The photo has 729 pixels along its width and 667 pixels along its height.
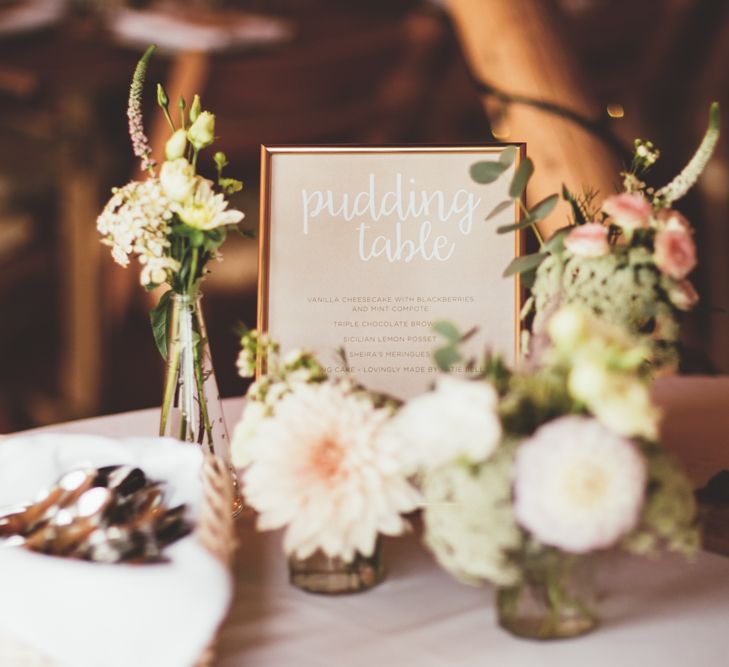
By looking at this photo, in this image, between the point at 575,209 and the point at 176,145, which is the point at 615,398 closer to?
the point at 575,209

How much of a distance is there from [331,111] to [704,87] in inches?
60.0

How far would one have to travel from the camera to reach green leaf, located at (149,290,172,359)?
3.33 feet

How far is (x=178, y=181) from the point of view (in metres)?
0.93

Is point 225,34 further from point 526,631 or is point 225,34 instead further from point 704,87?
point 526,631

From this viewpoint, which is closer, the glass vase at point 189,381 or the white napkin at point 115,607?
the white napkin at point 115,607

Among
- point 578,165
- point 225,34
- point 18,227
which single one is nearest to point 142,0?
point 225,34

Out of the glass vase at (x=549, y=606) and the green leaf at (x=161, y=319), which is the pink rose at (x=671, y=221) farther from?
the green leaf at (x=161, y=319)

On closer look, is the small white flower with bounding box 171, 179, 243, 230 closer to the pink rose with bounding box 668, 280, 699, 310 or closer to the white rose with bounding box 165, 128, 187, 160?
the white rose with bounding box 165, 128, 187, 160

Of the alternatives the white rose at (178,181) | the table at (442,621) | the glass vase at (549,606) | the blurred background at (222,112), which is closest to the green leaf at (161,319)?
the white rose at (178,181)

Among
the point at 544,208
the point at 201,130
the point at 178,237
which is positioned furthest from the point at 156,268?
the point at 544,208

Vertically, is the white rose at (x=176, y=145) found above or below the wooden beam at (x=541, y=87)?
below

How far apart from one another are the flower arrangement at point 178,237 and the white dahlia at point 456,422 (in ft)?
1.16

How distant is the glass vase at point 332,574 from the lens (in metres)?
0.86

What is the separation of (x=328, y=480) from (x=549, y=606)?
0.68 feet
